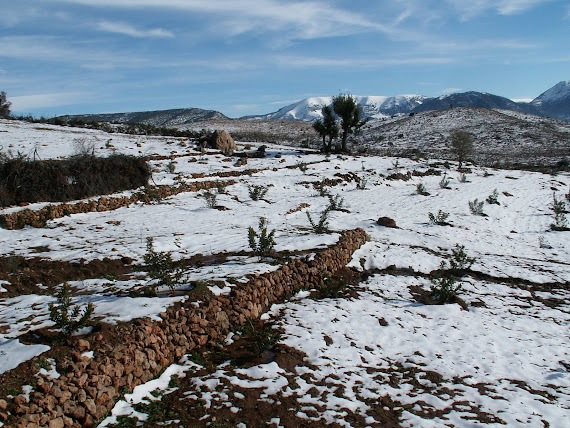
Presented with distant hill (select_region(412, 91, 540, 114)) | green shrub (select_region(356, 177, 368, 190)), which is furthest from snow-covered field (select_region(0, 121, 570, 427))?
distant hill (select_region(412, 91, 540, 114))

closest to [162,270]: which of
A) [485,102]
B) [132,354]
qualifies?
[132,354]

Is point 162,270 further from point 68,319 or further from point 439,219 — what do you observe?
point 439,219

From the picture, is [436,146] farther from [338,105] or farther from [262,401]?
[262,401]

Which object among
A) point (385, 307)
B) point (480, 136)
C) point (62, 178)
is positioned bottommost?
point (385, 307)

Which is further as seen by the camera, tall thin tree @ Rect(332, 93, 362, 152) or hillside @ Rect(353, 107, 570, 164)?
hillside @ Rect(353, 107, 570, 164)

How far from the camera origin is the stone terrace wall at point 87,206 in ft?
33.3

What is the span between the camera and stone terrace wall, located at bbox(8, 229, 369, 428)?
3553 mm

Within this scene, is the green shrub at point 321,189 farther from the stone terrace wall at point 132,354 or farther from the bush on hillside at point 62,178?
the stone terrace wall at point 132,354

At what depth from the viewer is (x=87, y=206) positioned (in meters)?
12.1

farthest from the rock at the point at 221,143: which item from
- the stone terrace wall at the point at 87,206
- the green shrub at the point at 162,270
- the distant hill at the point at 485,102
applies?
the distant hill at the point at 485,102

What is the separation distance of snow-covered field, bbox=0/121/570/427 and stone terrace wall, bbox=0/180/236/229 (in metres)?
0.45

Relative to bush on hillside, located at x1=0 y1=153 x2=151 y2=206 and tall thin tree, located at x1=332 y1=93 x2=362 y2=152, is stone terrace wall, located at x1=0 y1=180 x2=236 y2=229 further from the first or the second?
tall thin tree, located at x1=332 y1=93 x2=362 y2=152

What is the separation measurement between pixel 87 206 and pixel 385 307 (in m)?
9.94

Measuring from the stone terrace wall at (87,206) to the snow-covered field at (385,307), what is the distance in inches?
17.7
